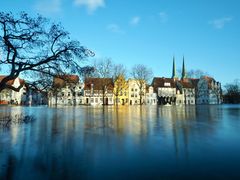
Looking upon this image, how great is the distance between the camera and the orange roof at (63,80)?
22.8 metres

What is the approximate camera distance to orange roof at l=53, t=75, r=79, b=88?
22766 millimetres

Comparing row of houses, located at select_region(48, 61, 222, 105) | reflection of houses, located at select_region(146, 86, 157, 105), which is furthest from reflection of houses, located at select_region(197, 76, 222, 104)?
reflection of houses, located at select_region(146, 86, 157, 105)

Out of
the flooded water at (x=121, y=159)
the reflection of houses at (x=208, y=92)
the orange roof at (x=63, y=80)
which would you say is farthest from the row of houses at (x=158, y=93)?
the flooded water at (x=121, y=159)

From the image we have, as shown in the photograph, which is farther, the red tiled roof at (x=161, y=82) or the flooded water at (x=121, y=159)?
the red tiled roof at (x=161, y=82)

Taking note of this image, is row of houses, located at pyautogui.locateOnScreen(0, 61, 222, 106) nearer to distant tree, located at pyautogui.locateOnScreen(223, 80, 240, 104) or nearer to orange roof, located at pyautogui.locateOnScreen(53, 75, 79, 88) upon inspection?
distant tree, located at pyautogui.locateOnScreen(223, 80, 240, 104)

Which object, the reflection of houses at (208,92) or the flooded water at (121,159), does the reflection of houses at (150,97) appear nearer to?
the reflection of houses at (208,92)

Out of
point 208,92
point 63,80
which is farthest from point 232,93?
point 63,80

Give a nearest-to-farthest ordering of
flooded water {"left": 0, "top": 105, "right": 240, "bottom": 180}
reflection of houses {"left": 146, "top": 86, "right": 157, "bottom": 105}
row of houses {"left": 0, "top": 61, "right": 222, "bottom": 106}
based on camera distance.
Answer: flooded water {"left": 0, "top": 105, "right": 240, "bottom": 180} → row of houses {"left": 0, "top": 61, "right": 222, "bottom": 106} → reflection of houses {"left": 146, "top": 86, "right": 157, "bottom": 105}

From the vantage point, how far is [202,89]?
13712cm

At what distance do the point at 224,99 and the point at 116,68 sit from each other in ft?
249

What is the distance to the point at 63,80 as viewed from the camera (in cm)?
2298

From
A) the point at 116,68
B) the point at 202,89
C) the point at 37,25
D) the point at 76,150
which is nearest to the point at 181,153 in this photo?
the point at 76,150

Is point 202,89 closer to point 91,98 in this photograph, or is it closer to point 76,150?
point 91,98

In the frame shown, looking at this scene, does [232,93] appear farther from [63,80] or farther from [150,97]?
[63,80]
